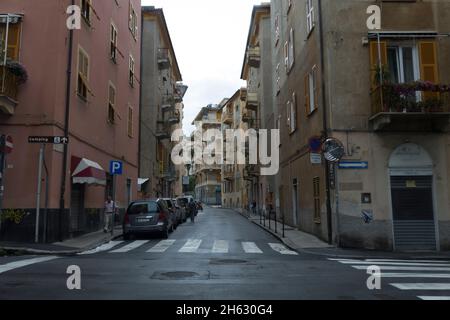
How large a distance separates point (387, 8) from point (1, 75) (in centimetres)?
1323

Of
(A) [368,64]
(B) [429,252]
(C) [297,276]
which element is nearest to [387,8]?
(A) [368,64]

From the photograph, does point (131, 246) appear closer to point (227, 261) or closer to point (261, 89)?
point (227, 261)

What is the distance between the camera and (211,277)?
9328mm

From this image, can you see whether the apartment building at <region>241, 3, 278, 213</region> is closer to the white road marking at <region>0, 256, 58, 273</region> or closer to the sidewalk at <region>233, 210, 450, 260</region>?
→ the sidewalk at <region>233, 210, 450, 260</region>

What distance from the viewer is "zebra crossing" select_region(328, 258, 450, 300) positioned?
8125 millimetres

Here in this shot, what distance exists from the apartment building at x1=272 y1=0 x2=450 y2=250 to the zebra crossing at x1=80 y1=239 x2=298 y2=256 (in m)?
2.34

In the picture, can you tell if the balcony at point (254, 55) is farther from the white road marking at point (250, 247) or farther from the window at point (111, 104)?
the white road marking at point (250, 247)

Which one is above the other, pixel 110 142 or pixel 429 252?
pixel 110 142

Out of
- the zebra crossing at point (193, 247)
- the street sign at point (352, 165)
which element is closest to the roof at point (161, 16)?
the zebra crossing at point (193, 247)

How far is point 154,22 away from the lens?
4025 centimetres

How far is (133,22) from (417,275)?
24.5 metres

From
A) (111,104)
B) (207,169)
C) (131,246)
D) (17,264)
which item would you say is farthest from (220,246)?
(207,169)
